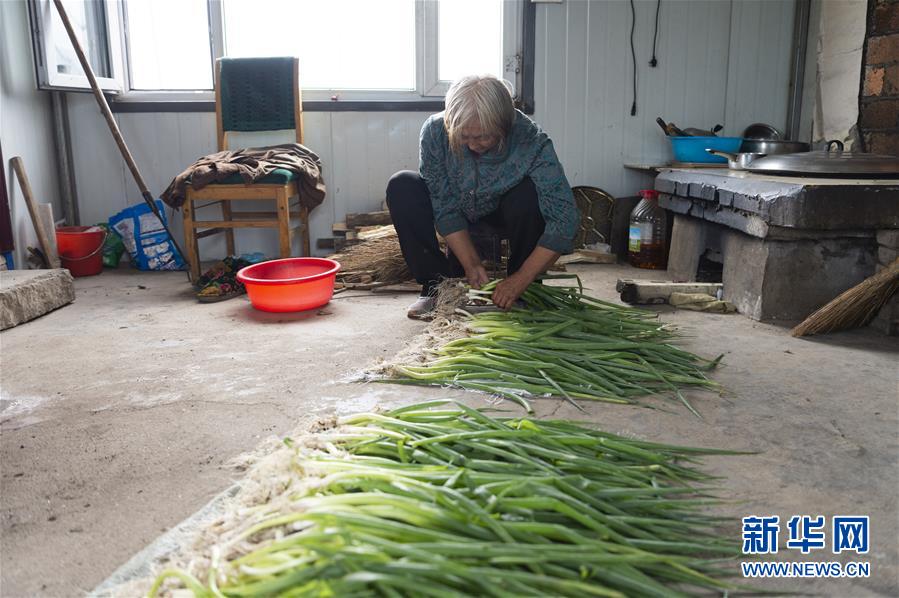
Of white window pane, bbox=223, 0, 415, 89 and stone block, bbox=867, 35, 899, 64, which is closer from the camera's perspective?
stone block, bbox=867, 35, 899, 64

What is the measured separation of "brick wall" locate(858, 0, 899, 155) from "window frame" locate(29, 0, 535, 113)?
1850mm

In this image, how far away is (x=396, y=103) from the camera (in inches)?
Answer: 171

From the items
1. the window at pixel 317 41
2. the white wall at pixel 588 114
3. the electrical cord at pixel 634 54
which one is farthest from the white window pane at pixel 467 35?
the electrical cord at pixel 634 54

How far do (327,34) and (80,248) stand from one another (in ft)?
6.37

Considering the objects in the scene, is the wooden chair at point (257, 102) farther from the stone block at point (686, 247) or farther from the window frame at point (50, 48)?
the stone block at point (686, 247)

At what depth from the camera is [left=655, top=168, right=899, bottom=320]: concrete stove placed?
253 centimetres

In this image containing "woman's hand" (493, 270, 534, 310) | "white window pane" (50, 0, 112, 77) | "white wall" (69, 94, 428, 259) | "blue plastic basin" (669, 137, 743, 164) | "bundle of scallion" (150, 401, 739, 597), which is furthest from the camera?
"white wall" (69, 94, 428, 259)

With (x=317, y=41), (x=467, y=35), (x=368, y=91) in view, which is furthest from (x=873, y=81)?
(x=317, y=41)

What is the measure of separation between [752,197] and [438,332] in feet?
4.69

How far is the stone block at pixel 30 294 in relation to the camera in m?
2.81

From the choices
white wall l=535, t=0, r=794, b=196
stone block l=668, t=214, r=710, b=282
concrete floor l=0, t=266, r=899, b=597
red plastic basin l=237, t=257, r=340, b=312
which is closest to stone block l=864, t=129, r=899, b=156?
white wall l=535, t=0, r=794, b=196

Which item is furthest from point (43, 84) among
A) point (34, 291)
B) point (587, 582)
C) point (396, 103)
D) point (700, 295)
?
point (587, 582)

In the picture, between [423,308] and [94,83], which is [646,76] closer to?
[423,308]

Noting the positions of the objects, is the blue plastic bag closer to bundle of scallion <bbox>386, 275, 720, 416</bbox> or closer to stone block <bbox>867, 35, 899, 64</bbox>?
bundle of scallion <bbox>386, 275, 720, 416</bbox>
